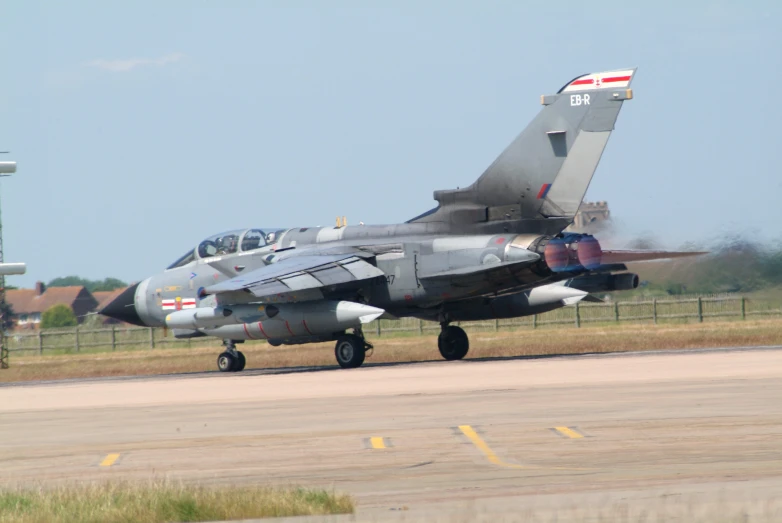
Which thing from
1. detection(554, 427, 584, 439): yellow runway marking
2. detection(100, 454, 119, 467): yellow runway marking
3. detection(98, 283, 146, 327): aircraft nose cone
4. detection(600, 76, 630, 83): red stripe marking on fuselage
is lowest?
detection(100, 454, 119, 467): yellow runway marking

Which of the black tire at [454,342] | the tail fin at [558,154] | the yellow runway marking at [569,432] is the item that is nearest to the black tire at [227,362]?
the black tire at [454,342]

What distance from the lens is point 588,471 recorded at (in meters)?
9.52

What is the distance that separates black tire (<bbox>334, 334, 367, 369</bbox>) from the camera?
984 inches

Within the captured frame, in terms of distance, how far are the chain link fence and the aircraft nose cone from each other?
5.60 m

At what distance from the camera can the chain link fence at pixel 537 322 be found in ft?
120

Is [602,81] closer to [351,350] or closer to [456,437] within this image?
[351,350]

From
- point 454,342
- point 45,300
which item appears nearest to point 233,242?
point 454,342

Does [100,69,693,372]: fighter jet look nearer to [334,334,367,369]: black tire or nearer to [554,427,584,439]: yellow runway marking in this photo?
A: [334,334,367,369]: black tire

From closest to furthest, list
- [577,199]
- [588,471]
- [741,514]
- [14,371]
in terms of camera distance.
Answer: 1. [741,514]
2. [588,471]
3. [577,199]
4. [14,371]

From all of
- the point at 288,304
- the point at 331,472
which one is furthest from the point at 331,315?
the point at 331,472

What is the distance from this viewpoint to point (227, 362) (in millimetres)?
26984

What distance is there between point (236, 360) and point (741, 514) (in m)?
20.5

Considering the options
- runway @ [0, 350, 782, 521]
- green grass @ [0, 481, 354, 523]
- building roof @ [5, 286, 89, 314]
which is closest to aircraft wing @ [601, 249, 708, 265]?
runway @ [0, 350, 782, 521]

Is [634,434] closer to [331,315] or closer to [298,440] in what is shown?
[298,440]
